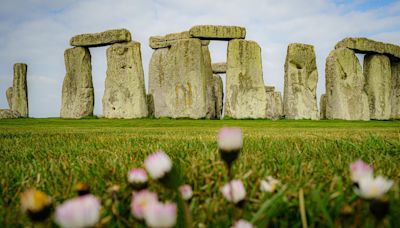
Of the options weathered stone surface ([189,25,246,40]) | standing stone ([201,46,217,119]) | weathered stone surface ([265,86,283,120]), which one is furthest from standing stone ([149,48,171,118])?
weathered stone surface ([265,86,283,120])

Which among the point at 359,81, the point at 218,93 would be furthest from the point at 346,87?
the point at 218,93

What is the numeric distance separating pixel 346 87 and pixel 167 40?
920cm

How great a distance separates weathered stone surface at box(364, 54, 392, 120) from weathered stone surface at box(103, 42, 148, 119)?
11599 millimetres

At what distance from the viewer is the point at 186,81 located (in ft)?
55.7

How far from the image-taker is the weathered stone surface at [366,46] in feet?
60.5

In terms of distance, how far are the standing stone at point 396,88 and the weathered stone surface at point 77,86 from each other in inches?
647

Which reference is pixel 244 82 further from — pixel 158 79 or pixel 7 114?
pixel 7 114

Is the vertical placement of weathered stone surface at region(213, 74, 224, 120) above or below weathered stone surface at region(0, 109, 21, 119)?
above

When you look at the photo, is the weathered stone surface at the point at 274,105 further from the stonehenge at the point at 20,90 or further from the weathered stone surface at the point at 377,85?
the stonehenge at the point at 20,90

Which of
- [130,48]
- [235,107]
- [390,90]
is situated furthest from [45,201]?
[390,90]

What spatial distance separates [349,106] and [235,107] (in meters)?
5.75

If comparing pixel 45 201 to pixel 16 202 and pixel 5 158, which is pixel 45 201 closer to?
pixel 16 202

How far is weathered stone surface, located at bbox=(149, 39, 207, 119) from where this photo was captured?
654 inches

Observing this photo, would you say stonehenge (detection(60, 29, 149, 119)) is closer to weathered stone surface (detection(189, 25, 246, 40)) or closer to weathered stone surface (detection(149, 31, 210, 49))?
weathered stone surface (detection(149, 31, 210, 49))
